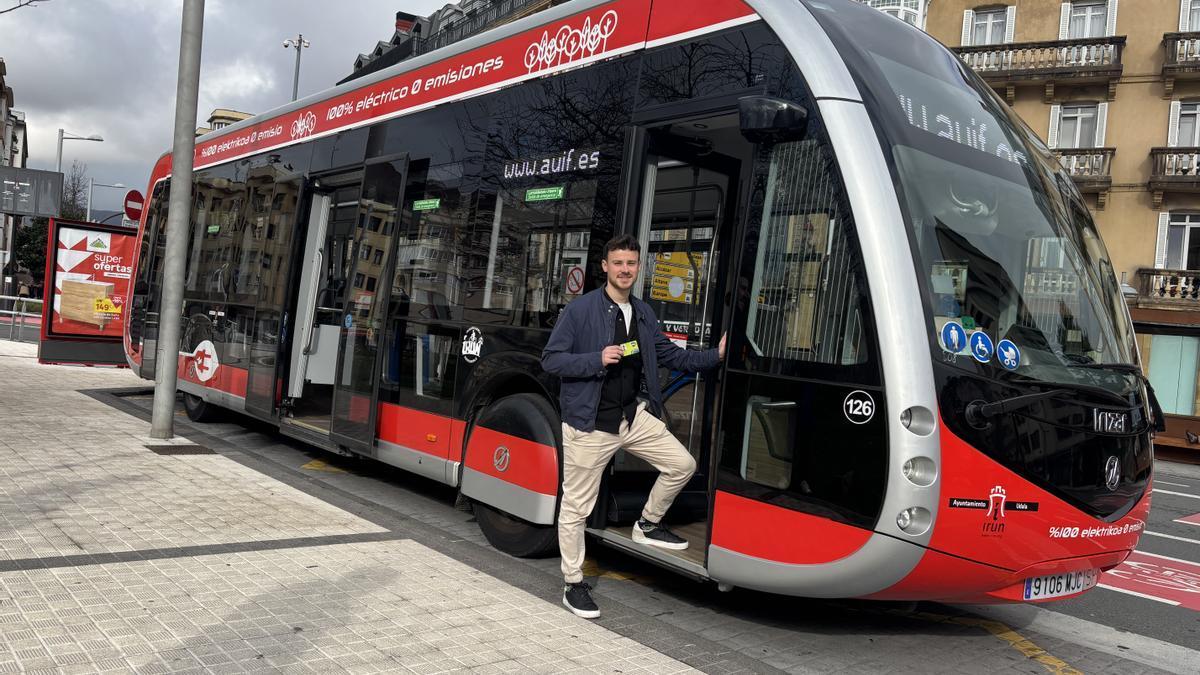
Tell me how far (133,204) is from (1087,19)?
82.8 ft

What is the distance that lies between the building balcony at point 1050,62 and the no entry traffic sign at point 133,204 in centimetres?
2181

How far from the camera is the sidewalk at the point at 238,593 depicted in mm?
4020

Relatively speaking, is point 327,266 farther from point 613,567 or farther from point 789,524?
point 789,524

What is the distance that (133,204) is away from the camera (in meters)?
16.2

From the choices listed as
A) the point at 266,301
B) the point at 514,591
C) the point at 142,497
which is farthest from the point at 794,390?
the point at 266,301

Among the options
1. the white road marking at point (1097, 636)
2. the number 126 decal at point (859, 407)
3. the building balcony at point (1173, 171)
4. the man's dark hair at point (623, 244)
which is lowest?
the white road marking at point (1097, 636)

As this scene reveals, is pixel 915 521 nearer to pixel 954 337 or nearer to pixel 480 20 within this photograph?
pixel 954 337

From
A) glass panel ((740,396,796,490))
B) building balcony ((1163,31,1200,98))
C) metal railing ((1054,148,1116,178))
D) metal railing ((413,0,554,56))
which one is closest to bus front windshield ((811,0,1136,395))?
glass panel ((740,396,796,490))

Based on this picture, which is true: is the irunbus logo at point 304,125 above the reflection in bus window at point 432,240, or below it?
above

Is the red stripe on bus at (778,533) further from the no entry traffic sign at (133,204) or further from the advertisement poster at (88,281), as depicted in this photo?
the no entry traffic sign at (133,204)

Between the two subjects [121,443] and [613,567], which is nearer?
[613,567]

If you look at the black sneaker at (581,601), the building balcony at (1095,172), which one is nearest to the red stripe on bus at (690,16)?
the black sneaker at (581,601)

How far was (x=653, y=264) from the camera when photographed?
6301 millimetres

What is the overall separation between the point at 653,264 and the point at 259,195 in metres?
5.49
